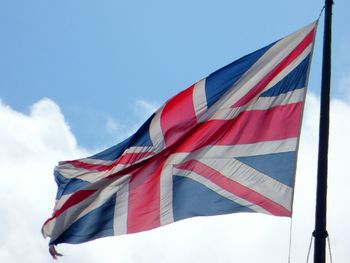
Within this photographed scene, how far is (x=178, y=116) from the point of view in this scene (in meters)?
13.2

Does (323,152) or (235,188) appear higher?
(235,188)

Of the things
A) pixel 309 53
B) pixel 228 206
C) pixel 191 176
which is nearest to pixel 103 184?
pixel 191 176

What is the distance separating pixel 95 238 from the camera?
12.8m

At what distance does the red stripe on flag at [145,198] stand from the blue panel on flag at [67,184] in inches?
42.0

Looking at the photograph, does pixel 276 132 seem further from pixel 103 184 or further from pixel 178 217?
pixel 103 184

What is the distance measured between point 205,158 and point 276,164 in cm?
142

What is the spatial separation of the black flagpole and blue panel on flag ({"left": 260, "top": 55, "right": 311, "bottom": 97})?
960 mm

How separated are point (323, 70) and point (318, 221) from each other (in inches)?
97.1

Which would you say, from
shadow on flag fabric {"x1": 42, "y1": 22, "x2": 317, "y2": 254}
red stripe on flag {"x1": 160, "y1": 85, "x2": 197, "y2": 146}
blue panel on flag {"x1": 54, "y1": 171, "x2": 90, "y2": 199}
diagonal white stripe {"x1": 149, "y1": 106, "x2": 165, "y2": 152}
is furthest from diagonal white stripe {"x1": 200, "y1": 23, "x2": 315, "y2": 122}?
blue panel on flag {"x1": 54, "y1": 171, "x2": 90, "y2": 199}

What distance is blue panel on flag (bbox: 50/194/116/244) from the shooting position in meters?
12.7

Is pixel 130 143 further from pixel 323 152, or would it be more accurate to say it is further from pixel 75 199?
pixel 323 152

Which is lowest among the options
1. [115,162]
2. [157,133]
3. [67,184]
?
[67,184]

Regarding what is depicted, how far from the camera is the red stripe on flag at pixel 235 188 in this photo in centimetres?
1091

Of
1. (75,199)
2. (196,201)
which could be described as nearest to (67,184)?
(75,199)
